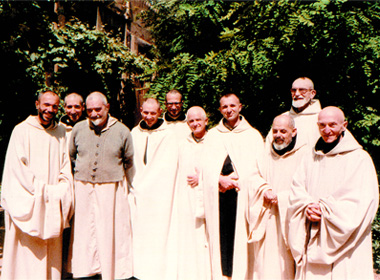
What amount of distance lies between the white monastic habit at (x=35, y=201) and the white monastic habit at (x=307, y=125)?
7.96 ft

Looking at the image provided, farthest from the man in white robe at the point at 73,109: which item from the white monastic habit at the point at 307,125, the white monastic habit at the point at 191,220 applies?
the white monastic habit at the point at 307,125

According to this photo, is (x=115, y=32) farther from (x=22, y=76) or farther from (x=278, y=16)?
(x=278, y=16)

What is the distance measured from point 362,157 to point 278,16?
304 centimetres

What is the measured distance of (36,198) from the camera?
4469 mm

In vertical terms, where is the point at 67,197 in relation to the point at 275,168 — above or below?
below

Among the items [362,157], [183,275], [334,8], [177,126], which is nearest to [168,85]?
[177,126]

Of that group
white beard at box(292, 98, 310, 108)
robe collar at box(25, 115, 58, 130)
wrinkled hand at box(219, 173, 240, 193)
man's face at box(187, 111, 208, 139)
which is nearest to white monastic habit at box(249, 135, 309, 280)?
wrinkled hand at box(219, 173, 240, 193)

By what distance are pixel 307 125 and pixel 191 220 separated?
179 centimetres

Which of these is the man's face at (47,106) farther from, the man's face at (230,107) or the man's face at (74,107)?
the man's face at (230,107)

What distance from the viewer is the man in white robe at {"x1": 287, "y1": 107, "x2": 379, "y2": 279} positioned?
3.66 m

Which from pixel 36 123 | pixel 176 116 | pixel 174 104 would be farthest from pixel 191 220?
pixel 36 123

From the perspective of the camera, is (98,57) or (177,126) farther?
(98,57)

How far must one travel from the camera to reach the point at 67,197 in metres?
4.63

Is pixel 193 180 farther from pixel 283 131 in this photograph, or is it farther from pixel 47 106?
pixel 47 106
